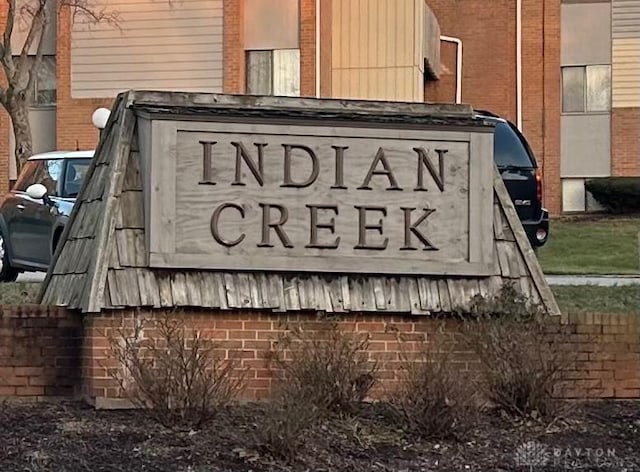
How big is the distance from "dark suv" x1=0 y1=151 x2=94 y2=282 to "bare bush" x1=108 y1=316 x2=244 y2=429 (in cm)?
557

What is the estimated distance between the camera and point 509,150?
13969 mm

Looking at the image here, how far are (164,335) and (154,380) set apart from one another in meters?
0.36

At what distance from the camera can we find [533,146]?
103 feet

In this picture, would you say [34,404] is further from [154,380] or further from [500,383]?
[500,383]

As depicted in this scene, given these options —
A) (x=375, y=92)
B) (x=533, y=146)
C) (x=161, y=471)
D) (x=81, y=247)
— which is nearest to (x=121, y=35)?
(x=375, y=92)

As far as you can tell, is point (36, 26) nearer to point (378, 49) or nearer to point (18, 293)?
point (378, 49)

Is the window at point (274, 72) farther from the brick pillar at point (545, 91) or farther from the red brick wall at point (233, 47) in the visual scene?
the brick pillar at point (545, 91)

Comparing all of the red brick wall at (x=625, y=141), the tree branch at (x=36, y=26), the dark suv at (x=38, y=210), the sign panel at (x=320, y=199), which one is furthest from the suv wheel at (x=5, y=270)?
the red brick wall at (x=625, y=141)

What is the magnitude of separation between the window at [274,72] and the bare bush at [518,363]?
20007 mm

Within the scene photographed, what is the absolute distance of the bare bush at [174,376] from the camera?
22.9 feet

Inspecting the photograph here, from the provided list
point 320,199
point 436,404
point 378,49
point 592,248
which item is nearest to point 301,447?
point 436,404

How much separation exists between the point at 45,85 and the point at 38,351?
22.9 m

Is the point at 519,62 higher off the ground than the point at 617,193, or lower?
higher

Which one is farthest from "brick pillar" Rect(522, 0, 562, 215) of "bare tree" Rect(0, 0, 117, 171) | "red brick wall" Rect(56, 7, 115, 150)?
"red brick wall" Rect(56, 7, 115, 150)
